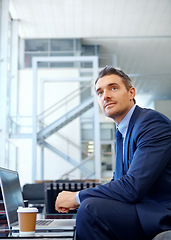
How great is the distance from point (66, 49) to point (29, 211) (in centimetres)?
1319

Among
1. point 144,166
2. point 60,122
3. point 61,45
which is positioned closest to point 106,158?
point 60,122

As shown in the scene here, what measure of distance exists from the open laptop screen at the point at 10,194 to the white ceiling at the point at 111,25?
11.0 meters

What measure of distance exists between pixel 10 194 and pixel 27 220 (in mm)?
344

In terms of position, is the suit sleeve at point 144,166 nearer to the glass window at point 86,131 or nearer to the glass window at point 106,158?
the glass window at point 86,131

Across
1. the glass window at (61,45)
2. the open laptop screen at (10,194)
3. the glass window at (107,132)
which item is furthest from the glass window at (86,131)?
the open laptop screen at (10,194)

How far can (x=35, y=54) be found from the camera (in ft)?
45.4

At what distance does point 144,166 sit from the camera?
1.14 m

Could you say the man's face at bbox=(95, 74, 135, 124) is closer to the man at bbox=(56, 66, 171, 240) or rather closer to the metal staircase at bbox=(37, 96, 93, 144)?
the man at bbox=(56, 66, 171, 240)

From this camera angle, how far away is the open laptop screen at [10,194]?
130 cm

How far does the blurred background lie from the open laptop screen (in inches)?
356

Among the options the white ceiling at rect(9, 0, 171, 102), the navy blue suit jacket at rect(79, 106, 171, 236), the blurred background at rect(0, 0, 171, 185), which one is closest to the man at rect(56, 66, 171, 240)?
the navy blue suit jacket at rect(79, 106, 171, 236)

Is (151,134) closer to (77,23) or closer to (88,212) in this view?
(88,212)

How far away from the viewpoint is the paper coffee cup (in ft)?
3.61

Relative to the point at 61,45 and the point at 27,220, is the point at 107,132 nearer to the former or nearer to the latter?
the point at 61,45
